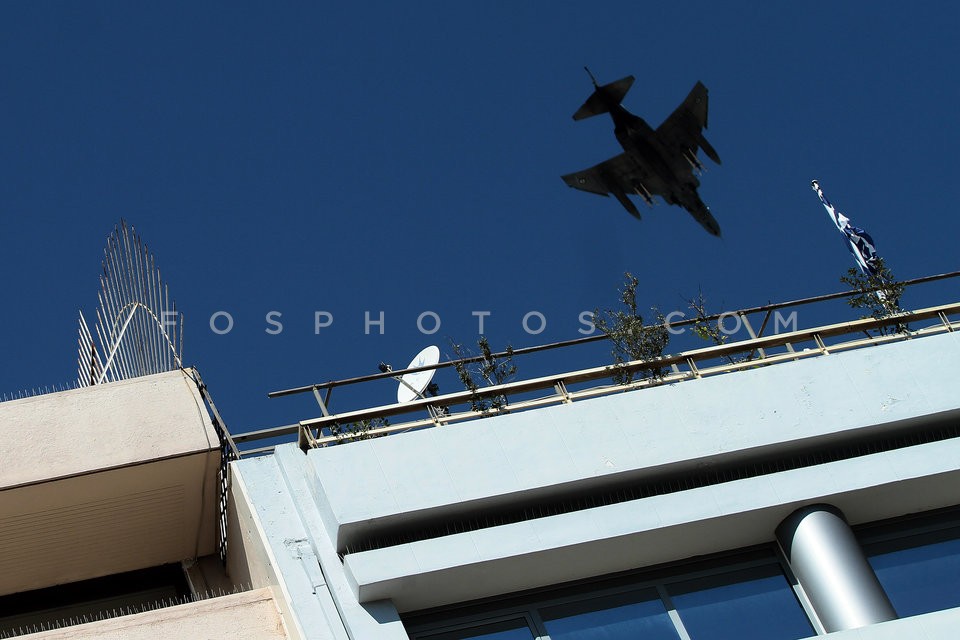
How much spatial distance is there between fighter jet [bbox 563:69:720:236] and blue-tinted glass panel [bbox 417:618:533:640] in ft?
73.1

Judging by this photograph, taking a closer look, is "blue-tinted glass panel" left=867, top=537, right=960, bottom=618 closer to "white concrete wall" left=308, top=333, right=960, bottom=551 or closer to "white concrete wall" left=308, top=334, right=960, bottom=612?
"white concrete wall" left=308, top=334, right=960, bottom=612

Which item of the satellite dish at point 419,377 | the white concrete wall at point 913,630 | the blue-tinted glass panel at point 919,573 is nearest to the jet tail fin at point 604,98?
the satellite dish at point 419,377

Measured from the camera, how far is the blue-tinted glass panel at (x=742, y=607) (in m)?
11.1

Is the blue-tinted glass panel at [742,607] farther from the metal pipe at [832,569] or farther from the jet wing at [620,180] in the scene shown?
the jet wing at [620,180]

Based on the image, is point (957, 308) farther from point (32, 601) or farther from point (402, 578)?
point (32, 601)

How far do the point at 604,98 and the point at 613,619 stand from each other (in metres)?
22.6

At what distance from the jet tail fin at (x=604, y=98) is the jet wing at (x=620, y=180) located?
9.15 feet

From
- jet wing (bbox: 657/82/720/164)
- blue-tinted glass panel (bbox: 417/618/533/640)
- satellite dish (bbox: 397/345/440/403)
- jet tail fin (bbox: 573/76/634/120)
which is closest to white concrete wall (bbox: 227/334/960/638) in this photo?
blue-tinted glass panel (bbox: 417/618/533/640)

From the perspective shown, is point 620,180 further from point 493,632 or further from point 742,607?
point 493,632

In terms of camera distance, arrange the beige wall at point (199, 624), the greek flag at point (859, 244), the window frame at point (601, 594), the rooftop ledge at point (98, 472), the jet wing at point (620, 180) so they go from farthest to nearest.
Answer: the jet wing at point (620, 180), the greek flag at point (859, 244), the rooftop ledge at point (98, 472), the window frame at point (601, 594), the beige wall at point (199, 624)

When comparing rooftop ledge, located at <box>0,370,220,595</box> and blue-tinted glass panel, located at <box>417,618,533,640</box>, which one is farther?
rooftop ledge, located at <box>0,370,220,595</box>

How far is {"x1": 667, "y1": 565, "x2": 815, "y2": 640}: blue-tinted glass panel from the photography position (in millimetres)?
11086

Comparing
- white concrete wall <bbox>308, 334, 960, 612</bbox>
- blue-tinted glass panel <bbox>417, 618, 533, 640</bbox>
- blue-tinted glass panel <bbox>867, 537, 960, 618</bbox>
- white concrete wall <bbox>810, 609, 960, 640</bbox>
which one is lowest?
white concrete wall <bbox>810, 609, 960, 640</bbox>

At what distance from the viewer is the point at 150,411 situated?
13383 millimetres
